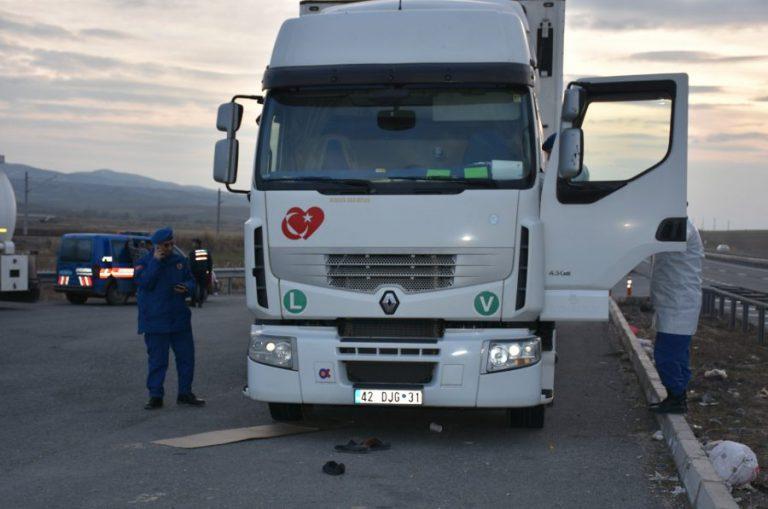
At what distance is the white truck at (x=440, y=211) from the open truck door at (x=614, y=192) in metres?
0.01

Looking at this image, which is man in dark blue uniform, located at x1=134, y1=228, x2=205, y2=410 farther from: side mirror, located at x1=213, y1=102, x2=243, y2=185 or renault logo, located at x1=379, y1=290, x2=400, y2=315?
renault logo, located at x1=379, y1=290, x2=400, y2=315

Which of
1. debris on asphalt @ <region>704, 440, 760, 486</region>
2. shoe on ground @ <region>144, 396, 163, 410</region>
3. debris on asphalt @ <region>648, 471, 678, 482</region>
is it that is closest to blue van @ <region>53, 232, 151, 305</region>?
shoe on ground @ <region>144, 396, 163, 410</region>

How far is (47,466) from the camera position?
26.6 ft

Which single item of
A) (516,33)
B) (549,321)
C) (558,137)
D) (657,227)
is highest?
(516,33)

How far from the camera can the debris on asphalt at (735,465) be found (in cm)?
778

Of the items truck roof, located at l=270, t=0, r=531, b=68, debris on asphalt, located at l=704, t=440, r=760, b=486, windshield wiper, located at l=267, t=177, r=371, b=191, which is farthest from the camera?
truck roof, located at l=270, t=0, r=531, b=68

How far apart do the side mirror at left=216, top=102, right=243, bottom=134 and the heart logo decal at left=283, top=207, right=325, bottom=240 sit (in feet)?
3.48

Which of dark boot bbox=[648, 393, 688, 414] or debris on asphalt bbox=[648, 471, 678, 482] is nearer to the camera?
debris on asphalt bbox=[648, 471, 678, 482]

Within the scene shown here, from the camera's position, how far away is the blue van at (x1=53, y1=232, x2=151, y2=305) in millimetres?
28891

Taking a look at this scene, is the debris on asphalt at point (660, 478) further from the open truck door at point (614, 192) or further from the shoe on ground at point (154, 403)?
the shoe on ground at point (154, 403)

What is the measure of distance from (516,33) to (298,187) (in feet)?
7.25

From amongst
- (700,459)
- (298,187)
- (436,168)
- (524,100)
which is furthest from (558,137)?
(700,459)

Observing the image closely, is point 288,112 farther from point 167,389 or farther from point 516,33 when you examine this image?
point 167,389

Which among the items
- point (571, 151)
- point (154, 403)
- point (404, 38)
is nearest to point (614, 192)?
point (571, 151)
